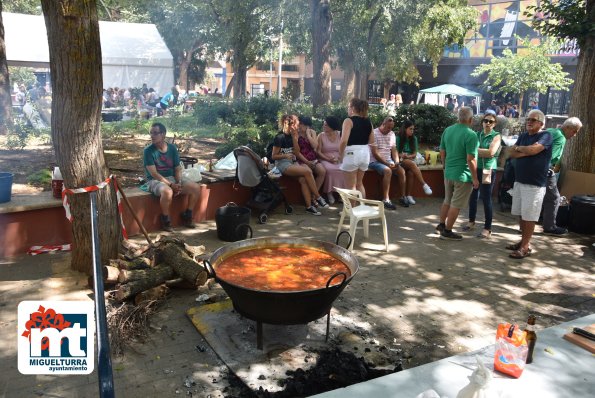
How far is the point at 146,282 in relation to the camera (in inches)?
193

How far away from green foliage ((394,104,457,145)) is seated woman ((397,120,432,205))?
283 centimetres

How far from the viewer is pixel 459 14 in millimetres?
23016

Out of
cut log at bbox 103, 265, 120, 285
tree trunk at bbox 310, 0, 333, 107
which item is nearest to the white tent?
tree trunk at bbox 310, 0, 333, 107

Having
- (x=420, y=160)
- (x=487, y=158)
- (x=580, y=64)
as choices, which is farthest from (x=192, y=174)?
(x=580, y=64)

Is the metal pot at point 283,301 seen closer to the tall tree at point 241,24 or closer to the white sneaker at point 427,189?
the white sneaker at point 427,189

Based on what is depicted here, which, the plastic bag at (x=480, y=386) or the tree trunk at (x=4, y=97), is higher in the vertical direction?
the tree trunk at (x=4, y=97)

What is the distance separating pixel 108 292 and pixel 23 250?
6.43ft

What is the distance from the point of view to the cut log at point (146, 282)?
4718mm

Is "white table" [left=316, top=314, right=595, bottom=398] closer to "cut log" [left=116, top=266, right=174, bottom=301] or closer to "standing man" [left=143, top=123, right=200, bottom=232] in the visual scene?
"cut log" [left=116, top=266, right=174, bottom=301]

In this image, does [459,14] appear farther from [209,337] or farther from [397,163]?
[209,337]

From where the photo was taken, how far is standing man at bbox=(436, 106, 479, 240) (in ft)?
22.3


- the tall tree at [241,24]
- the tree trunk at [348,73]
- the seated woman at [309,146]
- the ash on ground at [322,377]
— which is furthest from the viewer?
the tree trunk at [348,73]

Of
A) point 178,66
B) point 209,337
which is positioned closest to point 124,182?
point 209,337

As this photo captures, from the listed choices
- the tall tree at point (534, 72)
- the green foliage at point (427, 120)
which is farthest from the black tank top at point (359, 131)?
the tall tree at point (534, 72)
